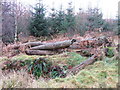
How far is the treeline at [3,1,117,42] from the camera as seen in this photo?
451 inches

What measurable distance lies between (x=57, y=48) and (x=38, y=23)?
691 centimetres

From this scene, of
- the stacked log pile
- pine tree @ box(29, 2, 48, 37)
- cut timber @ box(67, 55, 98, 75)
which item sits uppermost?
pine tree @ box(29, 2, 48, 37)

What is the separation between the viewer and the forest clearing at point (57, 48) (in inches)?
111

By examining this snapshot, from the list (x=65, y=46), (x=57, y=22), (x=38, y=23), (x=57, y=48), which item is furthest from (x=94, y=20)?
(x=57, y=48)

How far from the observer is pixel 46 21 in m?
12.6

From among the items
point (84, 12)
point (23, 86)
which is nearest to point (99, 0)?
point (84, 12)

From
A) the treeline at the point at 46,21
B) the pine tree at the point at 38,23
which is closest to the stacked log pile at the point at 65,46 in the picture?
the treeline at the point at 46,21

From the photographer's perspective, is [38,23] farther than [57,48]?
Yes

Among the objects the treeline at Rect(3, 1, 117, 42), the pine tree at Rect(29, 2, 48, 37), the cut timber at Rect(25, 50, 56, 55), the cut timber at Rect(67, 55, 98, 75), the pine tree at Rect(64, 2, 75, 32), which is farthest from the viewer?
the pine tree at Rect(64, 2, 75, 32)

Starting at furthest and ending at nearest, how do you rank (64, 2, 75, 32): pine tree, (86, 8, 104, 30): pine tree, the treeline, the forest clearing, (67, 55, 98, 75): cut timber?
(86, 8, 104, 30): pine tree → (64, 2, 75, 32): pine tree → the treeline → (67, 55, 98, 75): cut timber → the forest clearing

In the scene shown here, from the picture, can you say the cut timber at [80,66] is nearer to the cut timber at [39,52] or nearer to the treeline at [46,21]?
the cut timber at [39,52]

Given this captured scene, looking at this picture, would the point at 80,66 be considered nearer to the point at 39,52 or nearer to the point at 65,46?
the point at 65,46

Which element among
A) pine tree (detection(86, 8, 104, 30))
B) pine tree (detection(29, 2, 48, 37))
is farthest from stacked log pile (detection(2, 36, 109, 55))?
pine tree (detection(86, 8, 104, 30))

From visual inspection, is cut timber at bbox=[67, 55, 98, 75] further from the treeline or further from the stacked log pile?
the treeline
